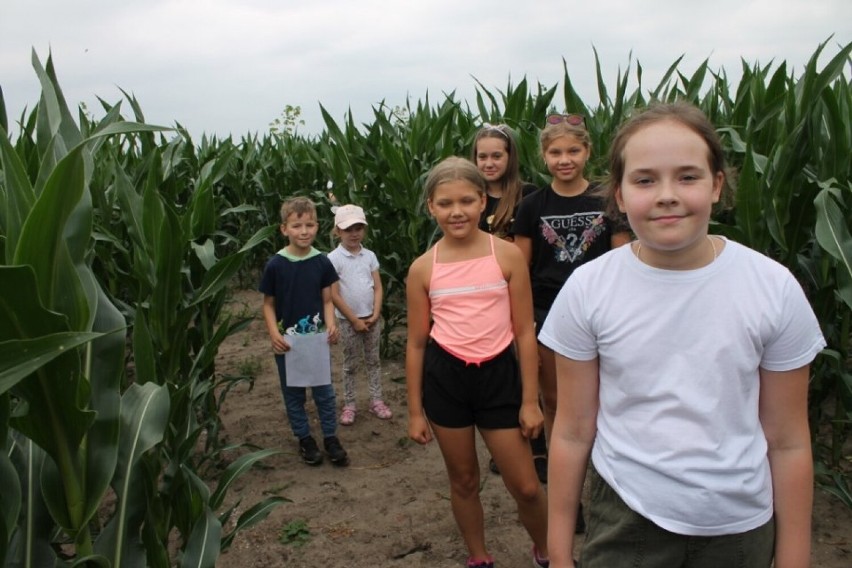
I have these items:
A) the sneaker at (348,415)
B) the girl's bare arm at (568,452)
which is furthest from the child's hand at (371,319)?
the girl's bare arm at (568,452)

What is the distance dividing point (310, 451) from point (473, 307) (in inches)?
76.2

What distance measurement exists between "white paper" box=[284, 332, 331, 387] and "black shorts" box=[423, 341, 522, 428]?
1482 millimetres

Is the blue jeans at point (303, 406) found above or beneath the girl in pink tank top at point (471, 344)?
beneath

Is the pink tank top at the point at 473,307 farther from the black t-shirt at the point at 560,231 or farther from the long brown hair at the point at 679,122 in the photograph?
the long brown hair at the point at 679,122

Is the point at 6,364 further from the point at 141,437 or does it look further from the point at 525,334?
the point at 525,334

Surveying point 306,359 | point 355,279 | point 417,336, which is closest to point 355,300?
point 355,279

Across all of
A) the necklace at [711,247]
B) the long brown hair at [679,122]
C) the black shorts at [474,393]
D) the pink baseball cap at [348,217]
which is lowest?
the black shorts at [474,393]

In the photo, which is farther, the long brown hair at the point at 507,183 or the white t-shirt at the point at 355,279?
the white t-shirt at the point at 355,279

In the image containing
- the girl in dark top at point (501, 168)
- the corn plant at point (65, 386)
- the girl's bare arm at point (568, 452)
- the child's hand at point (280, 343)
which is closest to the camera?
the corn plant at point (65, 386)

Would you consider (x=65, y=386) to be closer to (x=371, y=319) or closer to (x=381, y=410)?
(x=371, y=319)

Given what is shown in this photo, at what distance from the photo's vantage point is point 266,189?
31.1 ft

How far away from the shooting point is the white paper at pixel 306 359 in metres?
3.81

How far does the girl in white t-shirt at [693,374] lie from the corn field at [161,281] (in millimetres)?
541

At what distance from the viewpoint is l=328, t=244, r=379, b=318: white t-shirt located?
4410 millimetres
